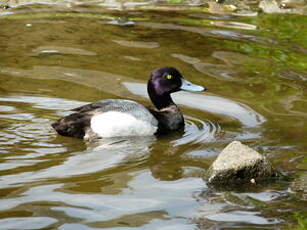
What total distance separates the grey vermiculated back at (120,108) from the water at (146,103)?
12.0 inches

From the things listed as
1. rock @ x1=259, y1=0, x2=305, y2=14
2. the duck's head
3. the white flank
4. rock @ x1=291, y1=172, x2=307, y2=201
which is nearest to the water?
rock @ x1=291, y1=172, x2=307, y2=201

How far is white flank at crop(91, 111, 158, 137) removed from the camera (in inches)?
339

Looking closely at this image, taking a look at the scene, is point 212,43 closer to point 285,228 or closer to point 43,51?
point 43,51

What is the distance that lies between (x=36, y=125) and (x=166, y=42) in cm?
396

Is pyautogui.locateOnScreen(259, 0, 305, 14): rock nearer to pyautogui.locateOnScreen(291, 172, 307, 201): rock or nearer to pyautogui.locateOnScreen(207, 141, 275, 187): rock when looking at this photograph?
pyautogui.locateOnScreen(291, 172, 307, 201): rock

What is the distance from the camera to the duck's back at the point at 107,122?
8555 mm

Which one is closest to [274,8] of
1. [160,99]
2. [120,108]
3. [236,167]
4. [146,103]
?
[146,103]

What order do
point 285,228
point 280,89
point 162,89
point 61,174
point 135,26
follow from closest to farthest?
point 285,228
point 61,174
point 162,89
point 280,89
point 135,26

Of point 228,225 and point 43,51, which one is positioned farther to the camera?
point 43,51

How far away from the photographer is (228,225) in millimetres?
5820

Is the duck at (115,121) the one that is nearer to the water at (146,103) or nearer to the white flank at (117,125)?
the white flank at (117,125)

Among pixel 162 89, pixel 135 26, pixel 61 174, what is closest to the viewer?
pixel 61 174

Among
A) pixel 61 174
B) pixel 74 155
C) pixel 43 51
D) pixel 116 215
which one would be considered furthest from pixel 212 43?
pixel 116 215

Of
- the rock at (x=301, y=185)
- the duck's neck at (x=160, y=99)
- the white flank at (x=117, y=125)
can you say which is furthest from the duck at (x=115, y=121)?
the rock at (x=301, y=185)
